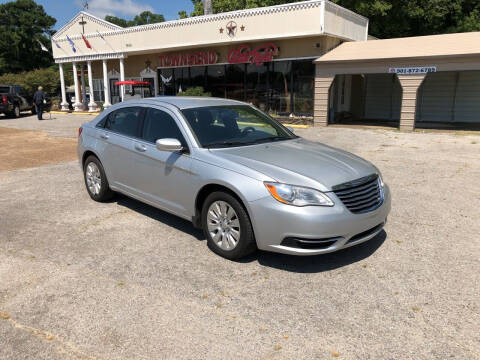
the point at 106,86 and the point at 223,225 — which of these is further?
the point at 106,86

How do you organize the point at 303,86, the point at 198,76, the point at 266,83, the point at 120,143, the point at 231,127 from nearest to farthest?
the point at 231,127, the point at 120,143, the point at 303,86, the point at 266,83, the point at 198,76

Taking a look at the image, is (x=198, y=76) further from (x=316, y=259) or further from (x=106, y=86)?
(x=316, y=259)

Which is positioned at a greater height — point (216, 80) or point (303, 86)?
point (216, 80)

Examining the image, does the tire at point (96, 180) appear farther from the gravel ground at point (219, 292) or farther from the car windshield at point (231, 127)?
the car windshield at point (231, 127)

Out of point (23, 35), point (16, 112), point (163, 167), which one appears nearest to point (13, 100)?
point (16, 112)

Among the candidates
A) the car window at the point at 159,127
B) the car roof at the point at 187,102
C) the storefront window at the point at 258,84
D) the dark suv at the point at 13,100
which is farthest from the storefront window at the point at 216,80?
the car window at the point at 159,127

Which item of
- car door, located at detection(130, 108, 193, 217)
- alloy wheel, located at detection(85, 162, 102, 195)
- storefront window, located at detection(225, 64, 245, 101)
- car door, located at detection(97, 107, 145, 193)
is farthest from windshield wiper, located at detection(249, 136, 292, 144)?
storefront window, located at detection(225, 64, 245, 101)

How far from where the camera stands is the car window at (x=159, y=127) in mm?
4914

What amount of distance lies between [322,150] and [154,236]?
2.33m

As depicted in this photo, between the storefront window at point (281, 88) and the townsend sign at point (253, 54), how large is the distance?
23.3 inches

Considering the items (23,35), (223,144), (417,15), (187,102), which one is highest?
(23,35)

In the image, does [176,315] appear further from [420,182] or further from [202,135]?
[420,182]

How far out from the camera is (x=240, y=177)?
404cm

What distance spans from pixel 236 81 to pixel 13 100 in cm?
1320
